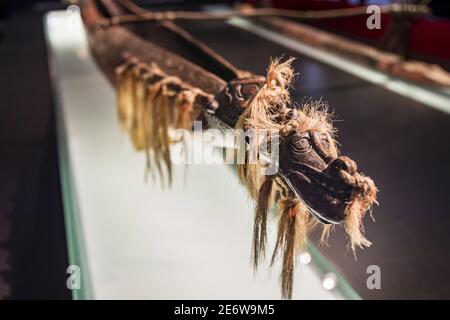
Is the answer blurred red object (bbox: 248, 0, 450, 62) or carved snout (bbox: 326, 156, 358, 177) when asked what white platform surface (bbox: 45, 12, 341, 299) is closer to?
carved snout (bbox: 326, 156, 358, 177)

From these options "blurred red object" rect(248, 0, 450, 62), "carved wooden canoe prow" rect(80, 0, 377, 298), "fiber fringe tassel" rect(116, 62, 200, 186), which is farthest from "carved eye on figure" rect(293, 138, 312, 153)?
"blurred red object" rect(248, 0, 450, 62)

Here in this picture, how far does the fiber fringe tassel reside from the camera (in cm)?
111

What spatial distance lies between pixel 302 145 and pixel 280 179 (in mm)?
72

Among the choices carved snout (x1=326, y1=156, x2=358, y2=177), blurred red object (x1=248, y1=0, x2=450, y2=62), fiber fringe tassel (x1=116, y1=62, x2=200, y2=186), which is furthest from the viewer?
blurred red object (x1=248, y1=0, x2=450, y2=62)

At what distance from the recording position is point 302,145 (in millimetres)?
698

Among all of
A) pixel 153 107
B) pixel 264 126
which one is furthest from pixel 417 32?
pixel 264 126

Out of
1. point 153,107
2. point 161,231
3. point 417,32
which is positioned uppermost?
point 417,32

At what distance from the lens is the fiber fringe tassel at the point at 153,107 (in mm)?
1108

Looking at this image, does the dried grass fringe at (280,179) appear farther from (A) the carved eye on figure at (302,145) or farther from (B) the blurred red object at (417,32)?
(B) the blurred red object at (417,32)

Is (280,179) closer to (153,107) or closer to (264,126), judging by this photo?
(264,126)

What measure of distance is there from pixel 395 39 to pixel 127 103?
172 centimetres

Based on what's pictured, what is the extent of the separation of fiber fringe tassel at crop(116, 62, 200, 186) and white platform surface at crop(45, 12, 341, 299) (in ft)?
0.59

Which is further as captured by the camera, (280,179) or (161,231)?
(161,231)

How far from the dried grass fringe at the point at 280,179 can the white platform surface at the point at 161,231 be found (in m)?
0.14
